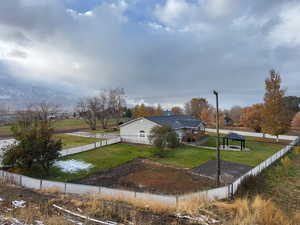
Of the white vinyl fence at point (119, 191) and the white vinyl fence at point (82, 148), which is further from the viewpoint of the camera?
the white vinyl fence at point (82, 148)

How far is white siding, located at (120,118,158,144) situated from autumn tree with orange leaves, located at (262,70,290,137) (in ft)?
63.4

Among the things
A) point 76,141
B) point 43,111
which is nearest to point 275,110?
point 76,141

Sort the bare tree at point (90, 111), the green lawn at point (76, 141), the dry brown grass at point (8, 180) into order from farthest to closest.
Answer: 1. the bare tree at point (90, 111)
2. the green lawn at point (76, 141)
3. the dry brown grass at point (8, 180)

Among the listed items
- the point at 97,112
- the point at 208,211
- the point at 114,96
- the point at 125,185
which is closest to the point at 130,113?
the point at 114,96

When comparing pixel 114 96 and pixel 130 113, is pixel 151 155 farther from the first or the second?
pixel 130 113

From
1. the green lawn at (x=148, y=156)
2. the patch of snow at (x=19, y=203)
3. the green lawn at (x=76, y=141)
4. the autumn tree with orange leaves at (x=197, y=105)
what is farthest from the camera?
the autumn tree with orange leaves at (x=197, y=105)

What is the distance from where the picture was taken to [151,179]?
652 inches

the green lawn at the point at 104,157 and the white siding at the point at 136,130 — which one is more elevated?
the white siding at the point at 136,130

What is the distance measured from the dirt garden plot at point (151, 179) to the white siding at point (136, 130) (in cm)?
1151

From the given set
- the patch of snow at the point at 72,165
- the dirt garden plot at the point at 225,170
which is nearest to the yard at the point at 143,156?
the patch of snow at the point at 72,165


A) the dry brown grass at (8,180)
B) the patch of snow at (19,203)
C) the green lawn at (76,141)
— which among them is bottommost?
the dry brown grass at (8,180)

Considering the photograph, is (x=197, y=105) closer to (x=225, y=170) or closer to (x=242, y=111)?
(x=242, y=111)

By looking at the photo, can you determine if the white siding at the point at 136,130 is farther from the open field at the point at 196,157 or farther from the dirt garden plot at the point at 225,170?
the dirt garden plot at the point at 225,170

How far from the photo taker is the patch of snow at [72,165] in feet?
60.7
